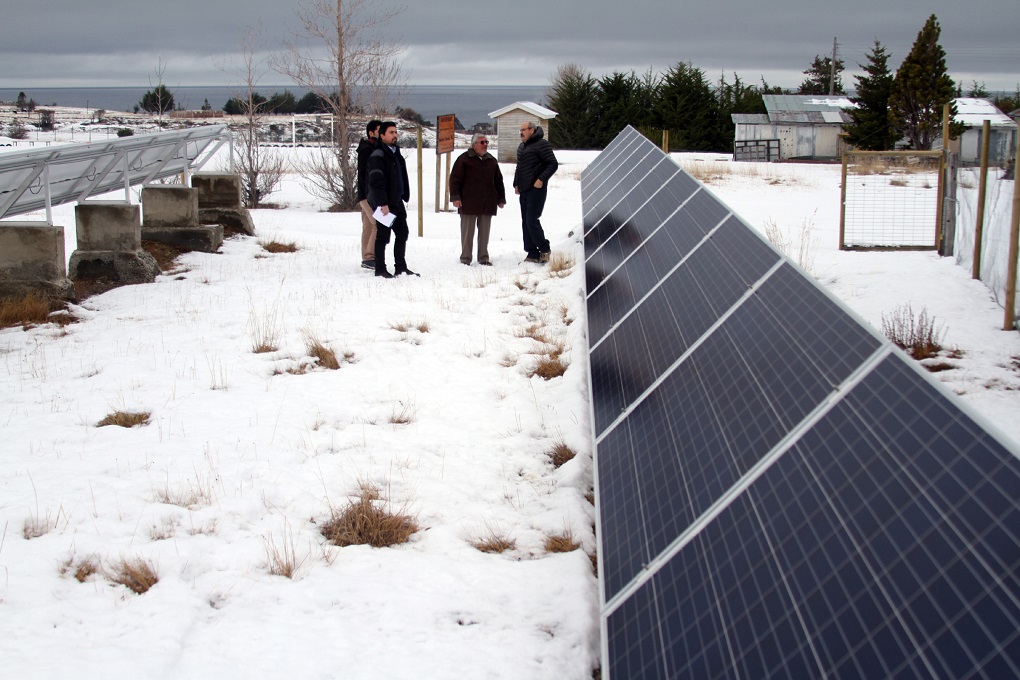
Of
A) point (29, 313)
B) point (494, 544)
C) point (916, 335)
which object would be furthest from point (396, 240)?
point (494, 544)

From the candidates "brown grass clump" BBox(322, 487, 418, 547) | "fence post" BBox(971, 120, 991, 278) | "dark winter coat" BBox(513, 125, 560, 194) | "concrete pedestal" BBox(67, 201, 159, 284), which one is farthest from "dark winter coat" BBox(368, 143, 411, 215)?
"brown grass clump" BBox(322, 487, 418, 547)

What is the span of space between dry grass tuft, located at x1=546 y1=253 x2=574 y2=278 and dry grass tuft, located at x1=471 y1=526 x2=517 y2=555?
26.4 feet

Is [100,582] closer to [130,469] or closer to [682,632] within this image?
[130,469]

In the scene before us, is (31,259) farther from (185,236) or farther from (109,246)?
(185,236)

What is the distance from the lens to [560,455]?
6109 millimetres

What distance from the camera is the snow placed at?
3949mm

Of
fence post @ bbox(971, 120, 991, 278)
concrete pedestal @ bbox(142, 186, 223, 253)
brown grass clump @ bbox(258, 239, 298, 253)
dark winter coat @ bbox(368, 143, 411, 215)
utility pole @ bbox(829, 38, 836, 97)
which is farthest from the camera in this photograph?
utility pole @ bbox(829, 38, 836, 97)

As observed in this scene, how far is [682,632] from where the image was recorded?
2.91 metres

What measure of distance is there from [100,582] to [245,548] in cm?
70

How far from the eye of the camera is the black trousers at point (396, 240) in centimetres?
1233

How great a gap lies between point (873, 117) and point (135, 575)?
5115 centimetres

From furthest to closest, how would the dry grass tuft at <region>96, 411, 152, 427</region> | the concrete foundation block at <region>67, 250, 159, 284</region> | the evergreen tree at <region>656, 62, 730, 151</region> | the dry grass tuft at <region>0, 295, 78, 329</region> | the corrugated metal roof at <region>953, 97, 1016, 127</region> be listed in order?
1. the evergreen tree at <region>656, 62, 730, 151</region>
2. the corrugated metal roof at <region>953, 97, 1016, 127</region>
3. the concrete foundation block at <region>67, 250, 159, 284</region>
4. the dry grass tuft at <region>0, 295, 78, 329</region>
5. the dry grass tuft at <region>96, 411, 152, 427</region>

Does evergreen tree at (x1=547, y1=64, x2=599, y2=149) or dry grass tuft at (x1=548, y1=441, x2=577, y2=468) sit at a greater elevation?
evergreen tree at (x1=547, y1=64, x2=599, y2=149)

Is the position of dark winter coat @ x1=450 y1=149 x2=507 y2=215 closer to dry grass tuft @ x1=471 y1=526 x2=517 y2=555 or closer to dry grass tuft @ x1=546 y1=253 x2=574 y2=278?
dry grass tuft @ x1=546 y1=253 x2=574 y2=278
